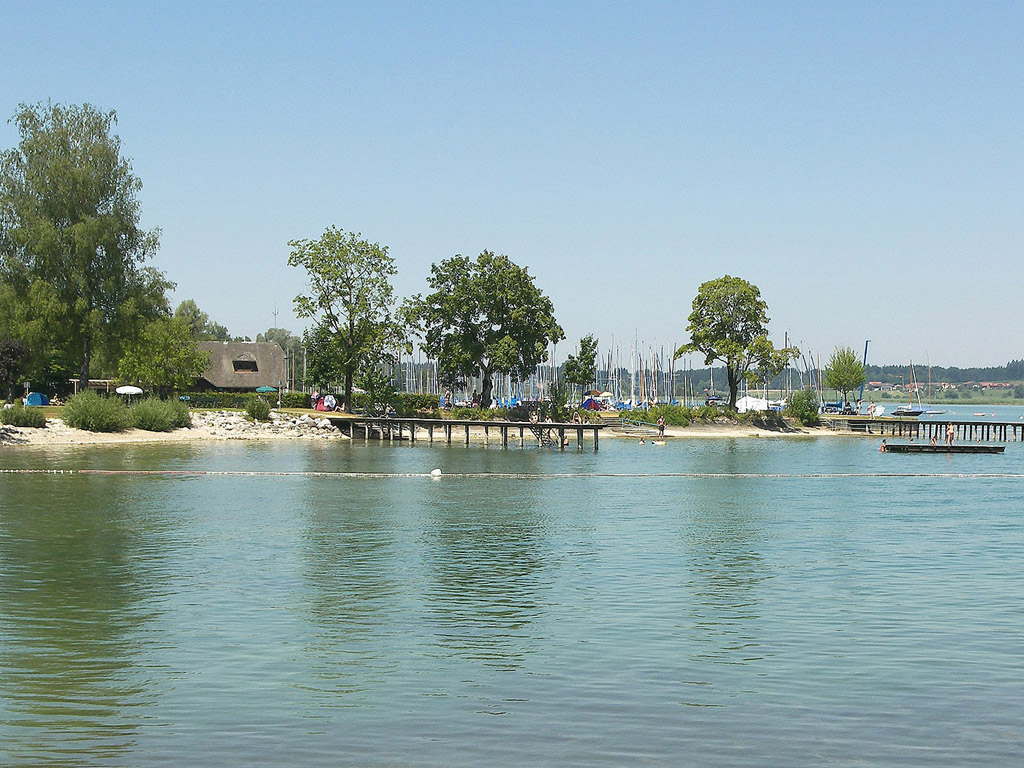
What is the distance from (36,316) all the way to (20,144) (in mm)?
12715

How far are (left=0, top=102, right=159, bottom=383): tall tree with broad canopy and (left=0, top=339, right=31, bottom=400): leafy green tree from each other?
392 centimetres

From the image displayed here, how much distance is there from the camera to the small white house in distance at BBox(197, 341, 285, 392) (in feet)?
372

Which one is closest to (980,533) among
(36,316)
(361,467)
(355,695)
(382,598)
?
(382,598)

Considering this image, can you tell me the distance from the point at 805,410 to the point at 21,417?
7492cm

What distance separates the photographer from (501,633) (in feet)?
58.7

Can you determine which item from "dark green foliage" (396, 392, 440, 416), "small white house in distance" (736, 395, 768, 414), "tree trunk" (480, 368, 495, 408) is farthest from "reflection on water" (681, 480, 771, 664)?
"small white house in distance" (736, 395, 768, 414)

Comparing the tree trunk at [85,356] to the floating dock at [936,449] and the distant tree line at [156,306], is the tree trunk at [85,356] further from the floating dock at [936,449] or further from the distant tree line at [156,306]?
the floating dock at [936,449]

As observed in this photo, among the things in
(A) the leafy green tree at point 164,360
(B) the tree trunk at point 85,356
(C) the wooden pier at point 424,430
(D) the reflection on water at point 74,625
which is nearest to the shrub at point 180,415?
(A) the leafy green tree at point 164,360

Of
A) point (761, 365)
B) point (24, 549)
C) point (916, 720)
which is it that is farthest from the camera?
point (761, 365)

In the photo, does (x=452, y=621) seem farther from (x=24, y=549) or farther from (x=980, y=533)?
(x=980, y=533)

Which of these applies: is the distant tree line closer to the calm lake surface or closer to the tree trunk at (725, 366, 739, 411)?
the tree trunk at (725, 366, 739, 411)

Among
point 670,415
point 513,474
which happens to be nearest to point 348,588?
point 513,474

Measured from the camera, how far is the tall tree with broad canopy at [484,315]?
94.2 metres

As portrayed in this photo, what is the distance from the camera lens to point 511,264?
96.2 meters
